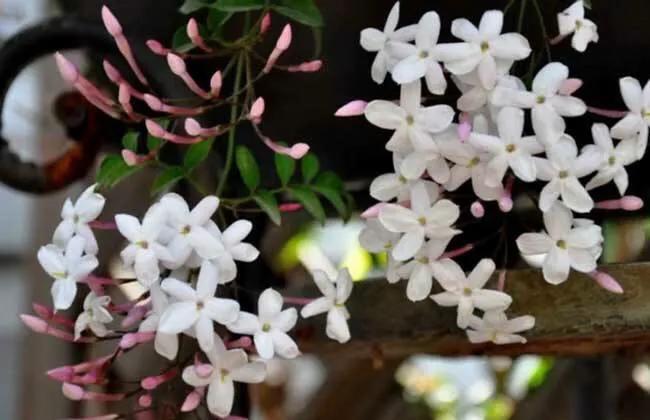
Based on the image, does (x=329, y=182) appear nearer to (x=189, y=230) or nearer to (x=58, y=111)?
(x=189, y=230)

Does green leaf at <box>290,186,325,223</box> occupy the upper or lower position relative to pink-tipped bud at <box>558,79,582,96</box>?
lower

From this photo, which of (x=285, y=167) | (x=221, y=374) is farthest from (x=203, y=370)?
(x=285, y=167)

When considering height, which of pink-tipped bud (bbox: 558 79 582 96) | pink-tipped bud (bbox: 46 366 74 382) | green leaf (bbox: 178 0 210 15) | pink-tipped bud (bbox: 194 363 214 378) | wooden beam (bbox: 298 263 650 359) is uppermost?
green leaf (bbox: 178 0 210 15)

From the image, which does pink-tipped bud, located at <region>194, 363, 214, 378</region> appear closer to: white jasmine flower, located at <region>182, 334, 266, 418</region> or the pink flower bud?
white jasmine flower, located at <region>182, 334, 266, 418</region>

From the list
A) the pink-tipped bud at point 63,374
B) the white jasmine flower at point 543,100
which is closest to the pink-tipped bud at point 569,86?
the white jasmine flower at point 543,100

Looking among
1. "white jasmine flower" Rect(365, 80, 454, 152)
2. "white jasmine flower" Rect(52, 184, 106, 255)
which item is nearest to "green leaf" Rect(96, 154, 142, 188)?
"white jasmine flower" Rect(52, 184, 106, 255)

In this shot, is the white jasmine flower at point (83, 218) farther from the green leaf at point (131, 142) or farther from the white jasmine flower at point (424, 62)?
the white jasmine flower at point (424, 62)

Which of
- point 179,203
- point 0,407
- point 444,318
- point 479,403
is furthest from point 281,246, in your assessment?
point 0,407
